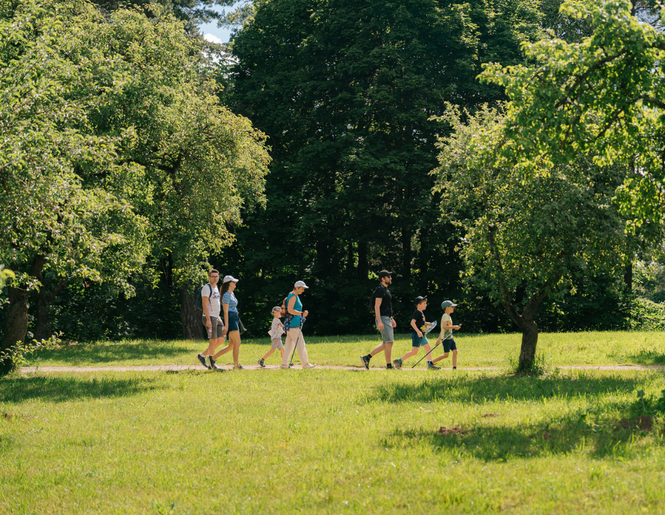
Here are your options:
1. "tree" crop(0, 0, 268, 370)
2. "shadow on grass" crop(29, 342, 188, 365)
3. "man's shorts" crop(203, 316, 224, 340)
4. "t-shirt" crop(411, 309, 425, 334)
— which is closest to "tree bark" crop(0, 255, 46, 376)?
"tree" crop(0, 0, 268, 370)

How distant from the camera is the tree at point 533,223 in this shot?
11695 mm

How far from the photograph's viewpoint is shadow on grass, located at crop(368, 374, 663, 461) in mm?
6449

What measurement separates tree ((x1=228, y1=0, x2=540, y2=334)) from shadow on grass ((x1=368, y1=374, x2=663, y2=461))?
1759 cm

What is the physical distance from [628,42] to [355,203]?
20.7m

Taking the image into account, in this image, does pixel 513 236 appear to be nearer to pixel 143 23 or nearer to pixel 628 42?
pixel 628 42

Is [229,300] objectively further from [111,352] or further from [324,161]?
[324,161]

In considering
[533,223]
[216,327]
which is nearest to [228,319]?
[216,327]

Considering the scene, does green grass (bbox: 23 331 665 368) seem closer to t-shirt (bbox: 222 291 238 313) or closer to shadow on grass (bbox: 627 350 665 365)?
shadow on grass (bbox: 627 350 665 365)

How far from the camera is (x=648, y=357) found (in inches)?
649

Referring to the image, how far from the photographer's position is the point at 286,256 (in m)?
31.9

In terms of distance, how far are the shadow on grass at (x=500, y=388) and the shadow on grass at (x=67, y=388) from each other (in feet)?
15.3

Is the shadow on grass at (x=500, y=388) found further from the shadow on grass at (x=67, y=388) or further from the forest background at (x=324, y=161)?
the forest background at (x=324, y=161)

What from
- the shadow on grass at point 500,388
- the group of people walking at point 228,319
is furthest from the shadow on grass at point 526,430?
the group of people walking at point 228,319

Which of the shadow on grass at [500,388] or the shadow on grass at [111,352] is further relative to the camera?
the shadow on grass at [111,352]
